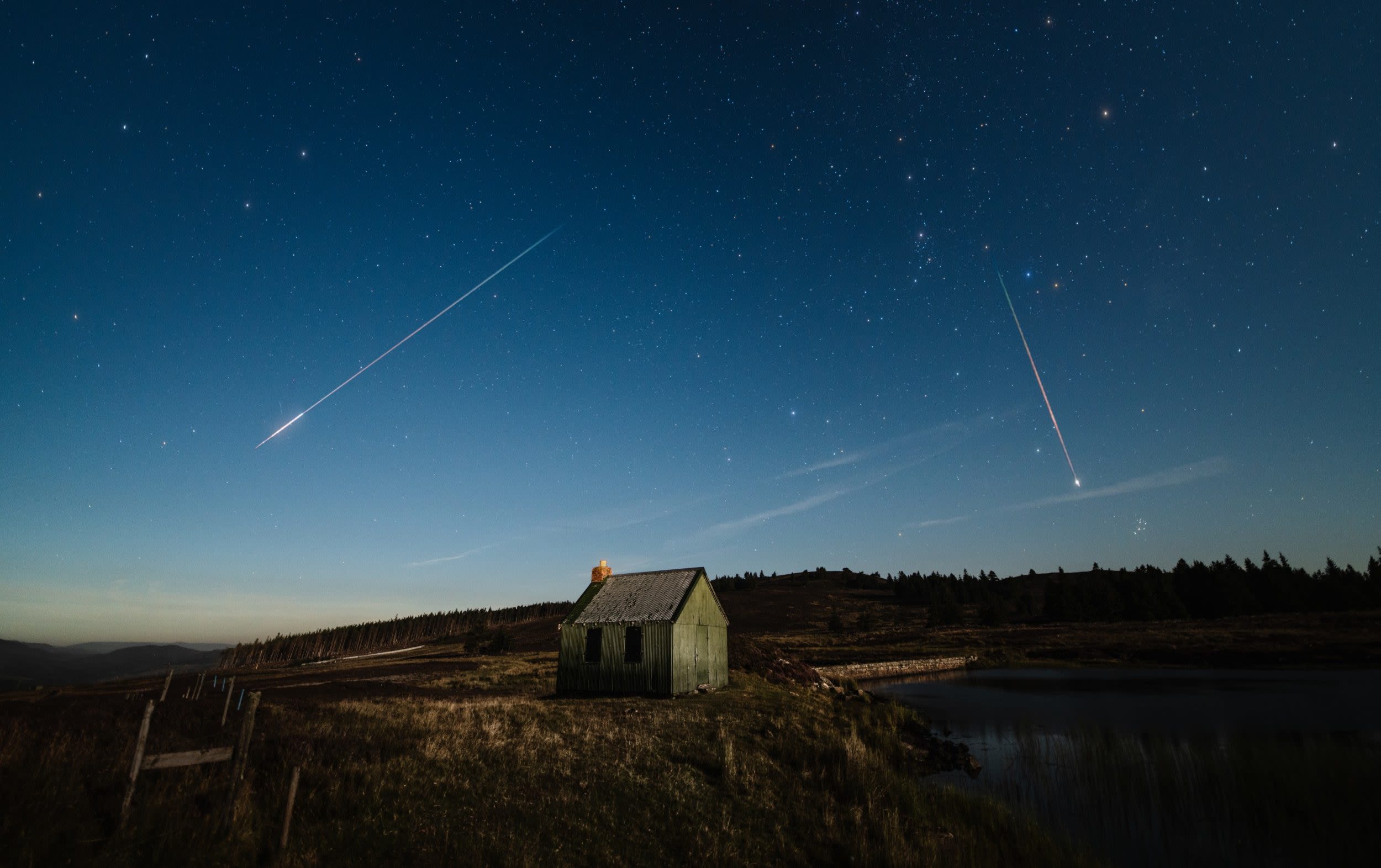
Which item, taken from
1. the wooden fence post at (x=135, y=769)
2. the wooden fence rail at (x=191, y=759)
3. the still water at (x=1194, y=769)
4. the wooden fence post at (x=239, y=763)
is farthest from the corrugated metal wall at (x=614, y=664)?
the wooden fence post at (x=135, y=769)

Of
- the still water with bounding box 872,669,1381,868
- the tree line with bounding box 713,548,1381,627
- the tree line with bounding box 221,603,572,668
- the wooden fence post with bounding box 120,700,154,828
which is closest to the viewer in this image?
the wooden fence post with bounding box 120,700,154,828

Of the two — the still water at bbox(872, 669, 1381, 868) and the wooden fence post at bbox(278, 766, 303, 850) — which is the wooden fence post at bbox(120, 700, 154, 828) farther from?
the still water at bbox(872, 669, 1381, 868)

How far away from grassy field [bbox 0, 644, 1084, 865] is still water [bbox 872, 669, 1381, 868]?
2587mm

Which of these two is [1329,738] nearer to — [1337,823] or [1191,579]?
[1337,823]

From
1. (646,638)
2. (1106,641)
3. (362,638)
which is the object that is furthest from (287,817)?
(362,638)

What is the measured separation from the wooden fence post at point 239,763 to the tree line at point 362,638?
10014cm

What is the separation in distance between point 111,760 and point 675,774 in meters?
10.7

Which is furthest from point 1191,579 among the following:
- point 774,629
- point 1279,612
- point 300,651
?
point 300,651

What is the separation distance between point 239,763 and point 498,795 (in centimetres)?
402

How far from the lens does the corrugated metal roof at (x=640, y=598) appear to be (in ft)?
87.5

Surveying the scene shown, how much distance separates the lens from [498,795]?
33.8 feet

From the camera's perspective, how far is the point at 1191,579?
85000mm

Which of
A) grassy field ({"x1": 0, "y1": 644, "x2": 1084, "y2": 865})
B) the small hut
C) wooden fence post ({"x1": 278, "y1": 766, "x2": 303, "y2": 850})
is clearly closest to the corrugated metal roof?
the small hut

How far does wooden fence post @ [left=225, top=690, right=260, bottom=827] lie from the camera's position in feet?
26.4
